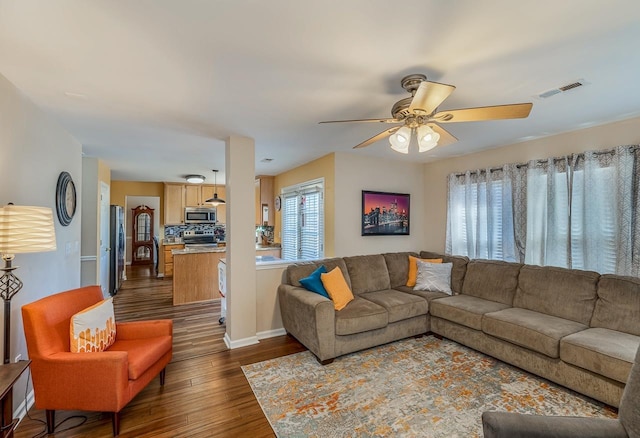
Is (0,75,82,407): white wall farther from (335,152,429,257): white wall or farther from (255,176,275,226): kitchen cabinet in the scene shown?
(255,176,275,226): kitchen cabinet

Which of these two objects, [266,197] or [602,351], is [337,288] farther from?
[266,197]

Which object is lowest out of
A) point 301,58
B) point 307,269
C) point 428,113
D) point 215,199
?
point 307,269

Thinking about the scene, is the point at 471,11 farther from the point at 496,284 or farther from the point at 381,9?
the point at 496,284

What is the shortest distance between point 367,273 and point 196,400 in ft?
7.91

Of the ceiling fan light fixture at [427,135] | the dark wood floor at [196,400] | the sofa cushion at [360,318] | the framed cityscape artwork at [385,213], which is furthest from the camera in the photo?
the framed cityscape artwork at [385,213]

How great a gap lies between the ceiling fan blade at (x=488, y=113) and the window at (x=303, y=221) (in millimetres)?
2791

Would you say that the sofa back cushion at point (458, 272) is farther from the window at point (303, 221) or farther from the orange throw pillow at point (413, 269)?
the window at point (303, 221)

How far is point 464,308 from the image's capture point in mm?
3219

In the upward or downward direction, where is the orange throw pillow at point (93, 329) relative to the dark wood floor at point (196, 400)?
upward

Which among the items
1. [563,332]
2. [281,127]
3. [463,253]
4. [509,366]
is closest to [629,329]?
[563,332]

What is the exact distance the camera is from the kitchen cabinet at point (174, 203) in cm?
729

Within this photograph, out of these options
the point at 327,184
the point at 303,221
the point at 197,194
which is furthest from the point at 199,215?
the point at 327,184

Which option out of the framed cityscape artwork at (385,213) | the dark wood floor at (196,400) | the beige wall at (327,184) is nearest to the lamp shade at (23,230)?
the dark wood floor at (196,400)

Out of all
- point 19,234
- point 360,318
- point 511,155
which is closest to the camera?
point 19,234
